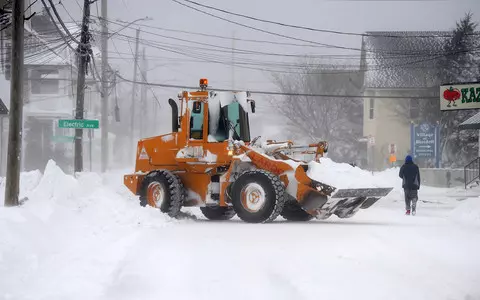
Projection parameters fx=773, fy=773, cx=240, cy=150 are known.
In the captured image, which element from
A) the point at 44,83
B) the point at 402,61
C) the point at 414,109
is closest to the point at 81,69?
the point at 44,83

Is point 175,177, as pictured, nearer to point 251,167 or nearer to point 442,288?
point 251,167

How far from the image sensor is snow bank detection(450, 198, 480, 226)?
1934 centimetres

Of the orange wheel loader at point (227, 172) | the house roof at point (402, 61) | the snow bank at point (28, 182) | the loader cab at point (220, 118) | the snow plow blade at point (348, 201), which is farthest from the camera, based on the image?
→ the house roof at point (402, 61)

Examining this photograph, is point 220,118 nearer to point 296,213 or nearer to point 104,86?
point 296,213

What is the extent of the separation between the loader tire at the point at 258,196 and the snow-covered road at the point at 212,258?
1.59 ft

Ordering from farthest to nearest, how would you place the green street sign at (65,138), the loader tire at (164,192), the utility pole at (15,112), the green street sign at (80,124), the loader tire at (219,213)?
the green street sign at (65,138) < the green street sign at (80,124) < the loader tire at (219,213) < the loader tire at (164,192) < the utility pole at (15,112)

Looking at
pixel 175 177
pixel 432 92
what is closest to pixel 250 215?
pixel 175 177

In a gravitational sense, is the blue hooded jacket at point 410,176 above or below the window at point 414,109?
below

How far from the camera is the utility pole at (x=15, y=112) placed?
1683 cm

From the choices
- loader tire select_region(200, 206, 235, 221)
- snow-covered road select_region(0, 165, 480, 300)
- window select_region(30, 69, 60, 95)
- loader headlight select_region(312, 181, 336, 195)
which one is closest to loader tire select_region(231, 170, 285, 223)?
snow-covered road select_region(0, 165, 480, 300)

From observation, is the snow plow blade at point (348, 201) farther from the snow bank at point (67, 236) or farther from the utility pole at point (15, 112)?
the utility pole at point (15, 112)

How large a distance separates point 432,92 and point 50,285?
5227 centimetres

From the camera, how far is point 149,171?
19.7m

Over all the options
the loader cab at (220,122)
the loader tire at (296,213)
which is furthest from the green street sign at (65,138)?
the loader tire at (296,213)
